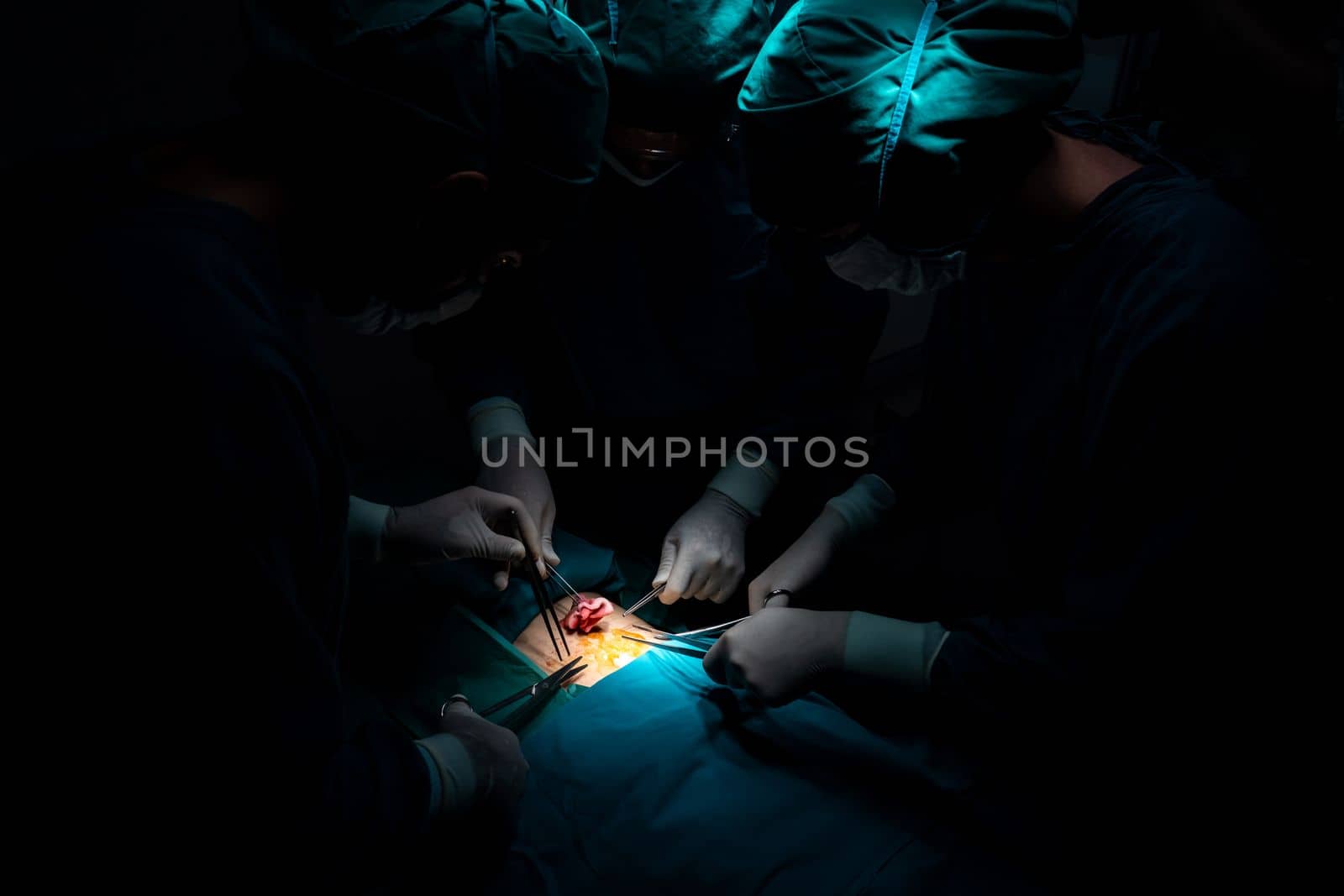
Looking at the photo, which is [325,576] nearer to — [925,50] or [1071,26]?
[925,50]

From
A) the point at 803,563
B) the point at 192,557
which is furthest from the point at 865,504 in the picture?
the point at 192,557

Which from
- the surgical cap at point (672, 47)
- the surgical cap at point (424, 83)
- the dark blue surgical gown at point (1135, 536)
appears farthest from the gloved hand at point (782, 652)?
the surgical cap at point (672, 47)

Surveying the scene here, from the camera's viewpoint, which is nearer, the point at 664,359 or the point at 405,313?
the point at 405,313

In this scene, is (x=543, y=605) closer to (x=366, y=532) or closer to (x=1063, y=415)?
(x=366, y=532)

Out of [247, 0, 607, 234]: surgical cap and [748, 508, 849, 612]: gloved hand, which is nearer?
[247, 0, 607, 234]: surgical cap

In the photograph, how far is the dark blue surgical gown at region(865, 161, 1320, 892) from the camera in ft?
4.65

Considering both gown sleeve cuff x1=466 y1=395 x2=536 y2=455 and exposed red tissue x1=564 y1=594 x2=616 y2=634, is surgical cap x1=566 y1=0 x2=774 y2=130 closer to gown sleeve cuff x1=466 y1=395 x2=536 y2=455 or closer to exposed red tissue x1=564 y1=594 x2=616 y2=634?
gown sleeve cuff x1=466 y1=395 x2=536 y2=455

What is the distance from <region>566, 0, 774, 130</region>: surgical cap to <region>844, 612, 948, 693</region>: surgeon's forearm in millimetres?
1346

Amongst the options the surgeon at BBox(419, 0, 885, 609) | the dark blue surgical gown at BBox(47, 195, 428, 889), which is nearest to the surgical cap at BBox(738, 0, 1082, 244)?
the surgeon at BBox(419, 0, 885, 609)

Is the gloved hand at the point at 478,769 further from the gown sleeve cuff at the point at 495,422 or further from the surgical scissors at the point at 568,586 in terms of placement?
the gown sleeve cuff at the point at 495,422

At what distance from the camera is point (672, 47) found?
199 centimetres

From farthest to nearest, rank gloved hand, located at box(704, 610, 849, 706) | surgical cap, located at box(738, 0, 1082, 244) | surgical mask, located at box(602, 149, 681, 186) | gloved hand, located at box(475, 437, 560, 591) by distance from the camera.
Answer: gloved hand, located at box(475, 437, 560, 591), surgical mask, located at box(602, 149, 681, 186), gloved hand, located at box(704, 610, 849, 706), surgical cap, located at box(738, 0, 1082, 244)

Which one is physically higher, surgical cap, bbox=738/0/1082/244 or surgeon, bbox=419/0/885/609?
surgical cap, bbox=738/0/1082/244

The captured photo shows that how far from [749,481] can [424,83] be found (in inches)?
67.1
